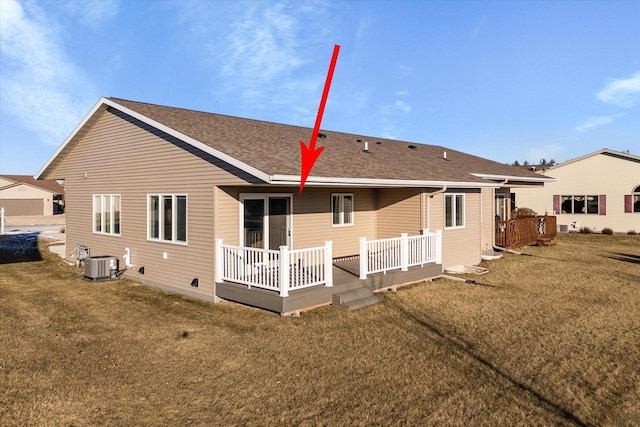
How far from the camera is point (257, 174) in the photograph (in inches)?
319

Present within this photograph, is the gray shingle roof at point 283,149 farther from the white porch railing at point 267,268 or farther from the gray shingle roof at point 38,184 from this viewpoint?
the gray shingle roof at point 38,184

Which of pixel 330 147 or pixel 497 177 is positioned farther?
pixel 497 177

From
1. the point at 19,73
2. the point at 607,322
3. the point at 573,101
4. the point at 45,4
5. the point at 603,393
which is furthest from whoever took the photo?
the point at 573,101

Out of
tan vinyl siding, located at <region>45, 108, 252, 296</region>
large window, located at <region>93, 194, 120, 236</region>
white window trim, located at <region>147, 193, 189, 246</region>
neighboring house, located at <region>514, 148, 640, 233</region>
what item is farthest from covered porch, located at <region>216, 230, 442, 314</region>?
neighboring house, located at <region>514, 148, 640, 233</region>

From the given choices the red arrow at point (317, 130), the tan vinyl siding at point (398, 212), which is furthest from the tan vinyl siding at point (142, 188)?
the tan vinyl siding at point (398, 212)

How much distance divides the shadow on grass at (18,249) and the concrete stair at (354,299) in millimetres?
14334

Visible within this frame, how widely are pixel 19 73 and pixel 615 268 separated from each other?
25136mm

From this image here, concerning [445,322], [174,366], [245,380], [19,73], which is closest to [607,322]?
[445,322]

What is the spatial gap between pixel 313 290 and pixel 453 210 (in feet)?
23.9

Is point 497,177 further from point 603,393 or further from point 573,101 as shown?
point 603,393

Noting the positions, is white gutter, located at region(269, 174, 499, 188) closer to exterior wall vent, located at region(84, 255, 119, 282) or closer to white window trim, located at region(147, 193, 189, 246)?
white window trim, located at region(147, 193, 189, 246)

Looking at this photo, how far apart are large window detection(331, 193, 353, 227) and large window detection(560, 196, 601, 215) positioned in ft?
68.8

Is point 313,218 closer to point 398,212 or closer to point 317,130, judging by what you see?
point 398,212

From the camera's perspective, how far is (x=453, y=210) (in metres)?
13.9
